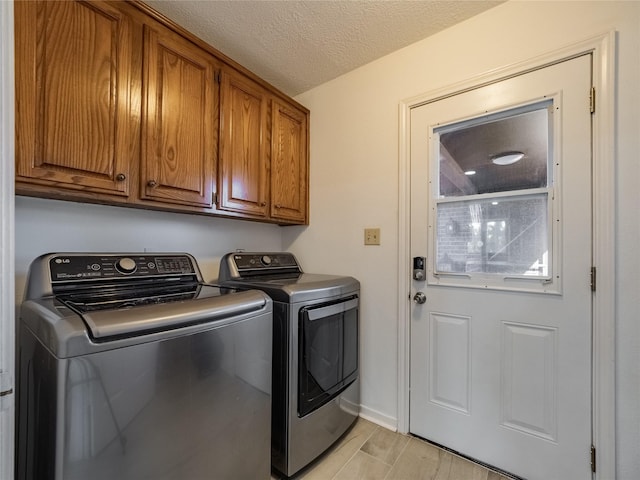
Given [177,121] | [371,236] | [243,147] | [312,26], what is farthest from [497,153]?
[177,121]

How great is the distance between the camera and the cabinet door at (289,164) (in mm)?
1979

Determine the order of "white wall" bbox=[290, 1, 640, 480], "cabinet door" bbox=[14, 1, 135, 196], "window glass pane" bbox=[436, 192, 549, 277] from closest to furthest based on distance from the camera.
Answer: "cabinet door" bbox=[14, 1, 135, 196] → "white wall" bbox=[290, 1, 640, 480] → "window glass pane" bbox=[436, 192, 549, 277]

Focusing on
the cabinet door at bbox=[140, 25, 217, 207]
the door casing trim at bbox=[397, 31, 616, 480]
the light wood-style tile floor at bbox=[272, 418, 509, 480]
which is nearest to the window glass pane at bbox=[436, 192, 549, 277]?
the door casing trim at bbox=[397, 31, 616, 480]

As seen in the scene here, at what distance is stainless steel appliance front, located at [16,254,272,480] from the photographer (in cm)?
76

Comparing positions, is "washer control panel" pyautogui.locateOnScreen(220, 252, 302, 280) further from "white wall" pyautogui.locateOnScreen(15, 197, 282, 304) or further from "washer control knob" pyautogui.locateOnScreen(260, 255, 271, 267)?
"white wall" pyautogui.locateOnScreen(15, 197, 282, 304)

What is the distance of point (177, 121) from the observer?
1443 millimetres

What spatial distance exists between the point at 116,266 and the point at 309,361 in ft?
3.35

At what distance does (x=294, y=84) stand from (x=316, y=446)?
7.74ft

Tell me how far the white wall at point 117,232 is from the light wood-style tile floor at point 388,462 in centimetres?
129

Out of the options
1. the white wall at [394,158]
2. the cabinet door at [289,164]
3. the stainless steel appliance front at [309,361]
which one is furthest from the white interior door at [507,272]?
the cabinet door at [289,164]

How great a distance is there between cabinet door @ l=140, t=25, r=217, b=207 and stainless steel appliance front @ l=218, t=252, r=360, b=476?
53cm

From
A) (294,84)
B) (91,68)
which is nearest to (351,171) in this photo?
(294,84)

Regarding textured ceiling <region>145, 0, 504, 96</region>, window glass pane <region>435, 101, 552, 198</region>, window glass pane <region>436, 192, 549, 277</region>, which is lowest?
window glass pane <region>436, 192, 549, 277</region>

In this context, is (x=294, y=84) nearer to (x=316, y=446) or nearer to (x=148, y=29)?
(x=148, y=29)
